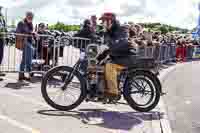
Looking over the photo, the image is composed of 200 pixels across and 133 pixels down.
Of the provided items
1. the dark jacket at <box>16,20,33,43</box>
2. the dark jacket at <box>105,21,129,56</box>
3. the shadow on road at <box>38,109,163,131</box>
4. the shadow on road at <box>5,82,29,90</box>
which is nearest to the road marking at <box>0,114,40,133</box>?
the shadow on road at <box>38,109,163,131</box>

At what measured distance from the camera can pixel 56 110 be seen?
28.2ft

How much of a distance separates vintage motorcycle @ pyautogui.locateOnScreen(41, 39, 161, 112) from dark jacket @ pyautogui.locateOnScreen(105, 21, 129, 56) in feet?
0.59

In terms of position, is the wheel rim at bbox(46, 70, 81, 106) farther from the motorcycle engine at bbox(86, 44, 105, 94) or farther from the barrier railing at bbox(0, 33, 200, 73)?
the barrier railing at bbox(0, 33, 200, 73)

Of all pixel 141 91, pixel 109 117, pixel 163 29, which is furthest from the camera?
pixel 163 29

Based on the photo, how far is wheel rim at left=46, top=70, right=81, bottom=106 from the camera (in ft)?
28.0

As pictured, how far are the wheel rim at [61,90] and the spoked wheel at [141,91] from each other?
92 cm

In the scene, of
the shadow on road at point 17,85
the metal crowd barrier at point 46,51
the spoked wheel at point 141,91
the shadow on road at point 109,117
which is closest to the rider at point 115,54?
the spoked wheel at point 141,91

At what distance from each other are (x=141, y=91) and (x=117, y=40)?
1.05 m

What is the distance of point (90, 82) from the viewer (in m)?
8.60

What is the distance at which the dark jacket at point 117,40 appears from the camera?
8.53m

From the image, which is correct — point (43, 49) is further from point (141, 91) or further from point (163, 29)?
point (163, 29)

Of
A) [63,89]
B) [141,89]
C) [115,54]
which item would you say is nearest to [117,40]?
[115,54]

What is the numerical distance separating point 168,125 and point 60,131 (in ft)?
6.67

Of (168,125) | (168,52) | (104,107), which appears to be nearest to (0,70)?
(104,107)
